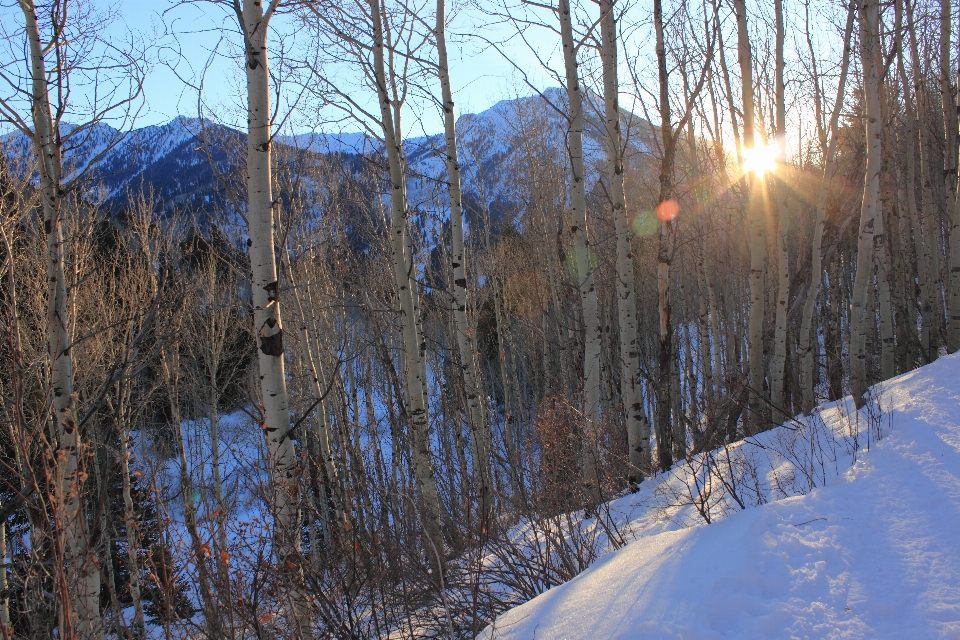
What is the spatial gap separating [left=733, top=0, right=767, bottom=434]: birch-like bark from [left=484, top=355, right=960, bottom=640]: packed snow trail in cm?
408

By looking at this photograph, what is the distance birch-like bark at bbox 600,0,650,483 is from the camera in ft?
19.0

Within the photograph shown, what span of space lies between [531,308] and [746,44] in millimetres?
11167

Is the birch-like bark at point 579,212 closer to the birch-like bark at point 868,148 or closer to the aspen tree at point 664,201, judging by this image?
the aspen tree at point 664,201

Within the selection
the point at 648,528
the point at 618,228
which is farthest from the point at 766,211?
A: the point at 648,528

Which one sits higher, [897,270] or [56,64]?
[56,64]

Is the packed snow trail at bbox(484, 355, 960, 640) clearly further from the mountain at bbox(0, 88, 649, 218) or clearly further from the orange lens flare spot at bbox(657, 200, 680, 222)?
the orange lens flare spot at bbox(657, 200, 680, 222)

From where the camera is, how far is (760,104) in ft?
29.0

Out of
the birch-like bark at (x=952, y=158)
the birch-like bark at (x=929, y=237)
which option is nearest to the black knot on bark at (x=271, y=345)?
the birch-like bark at (x=952, y=158)

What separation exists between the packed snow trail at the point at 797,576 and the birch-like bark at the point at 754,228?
4.08 meters

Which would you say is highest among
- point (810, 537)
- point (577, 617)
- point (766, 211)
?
point (766, 211)

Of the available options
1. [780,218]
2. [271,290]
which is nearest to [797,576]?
[271,290]

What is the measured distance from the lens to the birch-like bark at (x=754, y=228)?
21.5 feet

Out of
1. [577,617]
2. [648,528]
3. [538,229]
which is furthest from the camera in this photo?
[538,229]

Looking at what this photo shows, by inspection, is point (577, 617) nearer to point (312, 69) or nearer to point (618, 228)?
point (618, 228)
